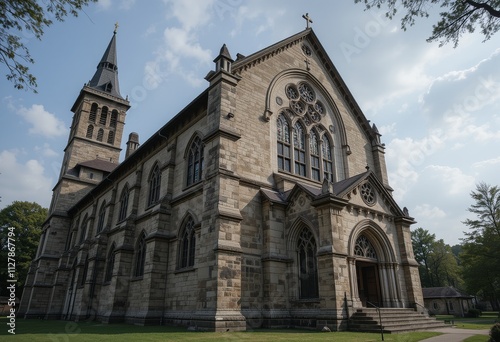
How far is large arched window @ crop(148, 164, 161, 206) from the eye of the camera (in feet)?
72.6

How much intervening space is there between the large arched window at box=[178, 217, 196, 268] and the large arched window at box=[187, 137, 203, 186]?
2375 mm

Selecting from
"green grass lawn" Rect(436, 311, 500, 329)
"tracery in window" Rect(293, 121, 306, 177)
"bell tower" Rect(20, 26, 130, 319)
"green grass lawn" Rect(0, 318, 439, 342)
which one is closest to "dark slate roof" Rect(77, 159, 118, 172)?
"bell tower" Rect(20, 26, 130, 319)

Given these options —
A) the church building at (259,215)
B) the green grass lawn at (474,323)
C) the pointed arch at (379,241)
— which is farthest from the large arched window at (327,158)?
the green grass lawn at (474,323)

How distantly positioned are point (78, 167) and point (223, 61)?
31.3 m

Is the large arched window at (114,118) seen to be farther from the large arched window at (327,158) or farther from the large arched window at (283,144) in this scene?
the large arched window at (327,158)

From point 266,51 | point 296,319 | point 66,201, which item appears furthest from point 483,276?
point 66,201

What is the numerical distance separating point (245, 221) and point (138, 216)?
10.0 m

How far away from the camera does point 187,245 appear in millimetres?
17719

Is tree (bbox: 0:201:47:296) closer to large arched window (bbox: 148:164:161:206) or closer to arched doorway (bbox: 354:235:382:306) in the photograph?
large arched window (bbox: 148:164:161:206)

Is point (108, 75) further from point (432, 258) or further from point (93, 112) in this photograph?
point (432, 258)

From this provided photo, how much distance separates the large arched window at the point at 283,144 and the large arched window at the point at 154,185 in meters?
8.32

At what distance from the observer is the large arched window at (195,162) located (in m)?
18.7

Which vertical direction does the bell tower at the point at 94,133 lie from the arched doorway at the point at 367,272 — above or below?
above

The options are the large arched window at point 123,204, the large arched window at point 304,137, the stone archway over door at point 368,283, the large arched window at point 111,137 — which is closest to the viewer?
the stone archway over door at point 368,283
